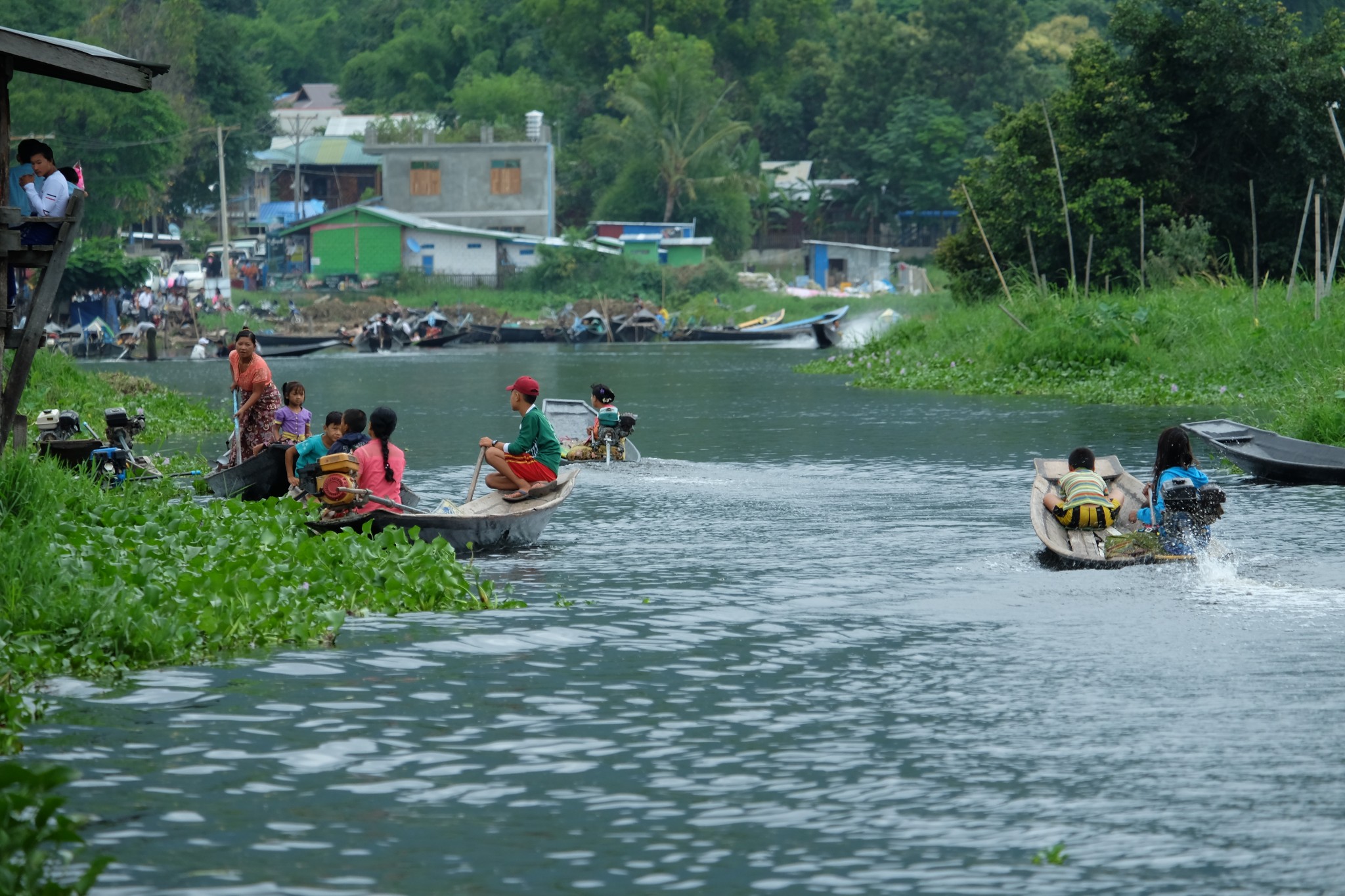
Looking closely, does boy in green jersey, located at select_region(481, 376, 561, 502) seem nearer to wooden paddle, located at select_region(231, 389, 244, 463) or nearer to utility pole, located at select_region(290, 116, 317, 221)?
wooden paddle, located at select_region(231, 389, 244, 463)

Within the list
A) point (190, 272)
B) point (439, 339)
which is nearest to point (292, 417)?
point (439, 339)

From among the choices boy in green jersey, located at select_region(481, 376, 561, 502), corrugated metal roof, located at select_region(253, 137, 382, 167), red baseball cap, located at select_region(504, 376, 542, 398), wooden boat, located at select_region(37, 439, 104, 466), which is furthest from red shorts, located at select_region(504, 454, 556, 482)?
corrugated metal roof, located at select_region(253, 137, 382, 167)

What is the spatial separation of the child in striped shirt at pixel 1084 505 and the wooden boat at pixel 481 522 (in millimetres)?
4156

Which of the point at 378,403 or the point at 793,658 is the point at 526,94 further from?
the point at 793,658

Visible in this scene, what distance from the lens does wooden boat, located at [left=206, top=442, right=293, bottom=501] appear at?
1471cm

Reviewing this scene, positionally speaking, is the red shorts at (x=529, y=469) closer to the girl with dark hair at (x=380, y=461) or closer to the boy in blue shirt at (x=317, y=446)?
the girl with dark hair at (x=380, y=461)

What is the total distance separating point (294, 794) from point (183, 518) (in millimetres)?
5133

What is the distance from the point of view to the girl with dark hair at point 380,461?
12.7 metres

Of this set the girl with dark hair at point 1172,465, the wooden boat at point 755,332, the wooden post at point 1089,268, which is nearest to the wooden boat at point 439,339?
the wooden boat at point 755,332

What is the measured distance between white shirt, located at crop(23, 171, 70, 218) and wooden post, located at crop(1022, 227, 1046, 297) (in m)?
23.5

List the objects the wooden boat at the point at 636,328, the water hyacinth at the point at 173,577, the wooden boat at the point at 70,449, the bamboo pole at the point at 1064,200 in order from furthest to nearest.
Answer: the wooden boat at the point at 636,328, the bamboo pole at the point at 1064,200, the wooden boat at the point at 70,449, the water hyacinth at the point at 173,577

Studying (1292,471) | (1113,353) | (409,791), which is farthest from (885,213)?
(409,791)

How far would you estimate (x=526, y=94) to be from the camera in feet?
254

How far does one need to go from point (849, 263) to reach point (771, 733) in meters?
64.3
